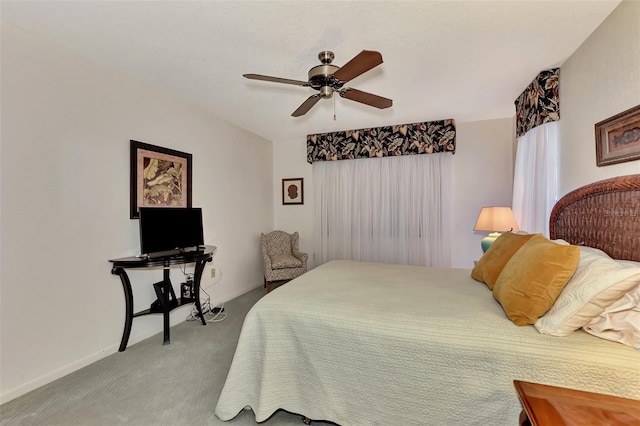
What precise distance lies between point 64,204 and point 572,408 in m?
3.14

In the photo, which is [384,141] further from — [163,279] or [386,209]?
[163,279]

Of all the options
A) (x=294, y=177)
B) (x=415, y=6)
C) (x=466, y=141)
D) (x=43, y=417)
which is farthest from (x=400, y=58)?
(x=43, y=417)

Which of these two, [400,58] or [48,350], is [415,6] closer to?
[400,58]

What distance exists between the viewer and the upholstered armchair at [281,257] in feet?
13.6

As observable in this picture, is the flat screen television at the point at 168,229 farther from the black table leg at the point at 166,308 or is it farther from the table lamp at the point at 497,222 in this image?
the table lamp at the point at 497,222

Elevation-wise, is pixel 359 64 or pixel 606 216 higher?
pixel 359 64

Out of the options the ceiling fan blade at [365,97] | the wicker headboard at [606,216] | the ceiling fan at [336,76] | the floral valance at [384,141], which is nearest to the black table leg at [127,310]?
the ceiling fan at [336,76]

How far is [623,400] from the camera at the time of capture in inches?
34.8

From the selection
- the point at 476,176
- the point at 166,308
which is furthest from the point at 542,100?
the point at 166,308

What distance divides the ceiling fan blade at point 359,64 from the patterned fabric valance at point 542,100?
6.03ft

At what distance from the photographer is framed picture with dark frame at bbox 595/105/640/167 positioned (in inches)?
64.3

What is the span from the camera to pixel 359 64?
1771 millimetres

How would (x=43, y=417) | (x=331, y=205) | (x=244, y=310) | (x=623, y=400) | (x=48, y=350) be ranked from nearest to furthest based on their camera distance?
(x=623, y=400), (x=43, y=417), (x=48, y=350), (x=244, y=310), (x=331, y=205)

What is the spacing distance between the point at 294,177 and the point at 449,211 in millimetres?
2577
